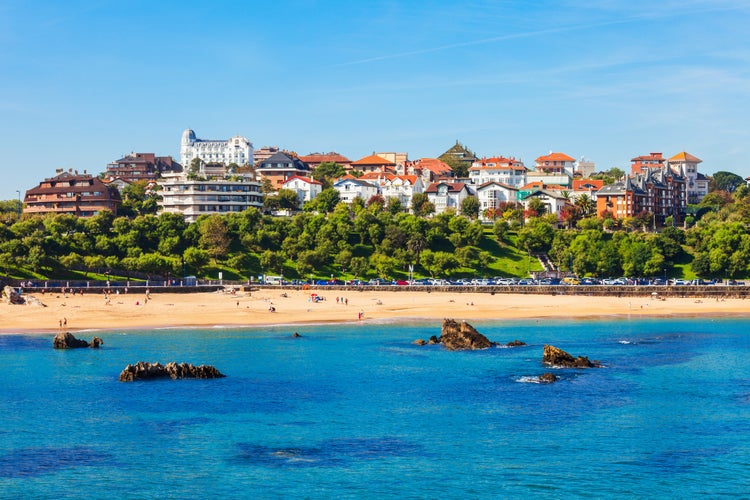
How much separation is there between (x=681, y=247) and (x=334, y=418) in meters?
122

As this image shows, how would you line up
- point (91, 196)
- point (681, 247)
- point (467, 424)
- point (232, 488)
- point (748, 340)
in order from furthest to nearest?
point (91, 196)
point (681, 247)
point (748, 340)
point (467, 424)
point (232, 488)

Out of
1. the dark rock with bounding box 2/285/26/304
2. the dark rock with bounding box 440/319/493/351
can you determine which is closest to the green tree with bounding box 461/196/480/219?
the dark rock with bounding box 2/285/26/304

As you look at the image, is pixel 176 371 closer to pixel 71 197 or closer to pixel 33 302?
pixel 33 302

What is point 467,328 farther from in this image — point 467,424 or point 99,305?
point 99,305

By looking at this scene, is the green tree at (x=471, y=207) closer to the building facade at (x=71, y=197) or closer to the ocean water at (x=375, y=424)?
the building facade at (x=71, y=197)

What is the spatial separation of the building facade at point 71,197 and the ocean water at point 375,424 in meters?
97.7

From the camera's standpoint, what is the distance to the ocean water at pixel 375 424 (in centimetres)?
3788

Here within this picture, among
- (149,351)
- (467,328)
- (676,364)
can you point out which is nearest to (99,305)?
(149,351)

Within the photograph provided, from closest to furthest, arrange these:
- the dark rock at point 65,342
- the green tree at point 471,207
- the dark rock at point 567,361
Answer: the dark rock at point 567,361 < the dark rock at point 65,342 < the green tree at point 471,207

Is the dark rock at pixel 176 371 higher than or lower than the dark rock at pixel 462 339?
lower

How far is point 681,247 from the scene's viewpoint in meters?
158

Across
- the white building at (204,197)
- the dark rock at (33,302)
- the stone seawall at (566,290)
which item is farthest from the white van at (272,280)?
the white building at (204,197)

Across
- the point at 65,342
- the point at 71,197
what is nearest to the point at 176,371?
the point at 65,342

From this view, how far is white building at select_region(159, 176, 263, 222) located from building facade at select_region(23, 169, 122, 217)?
1137 cm
